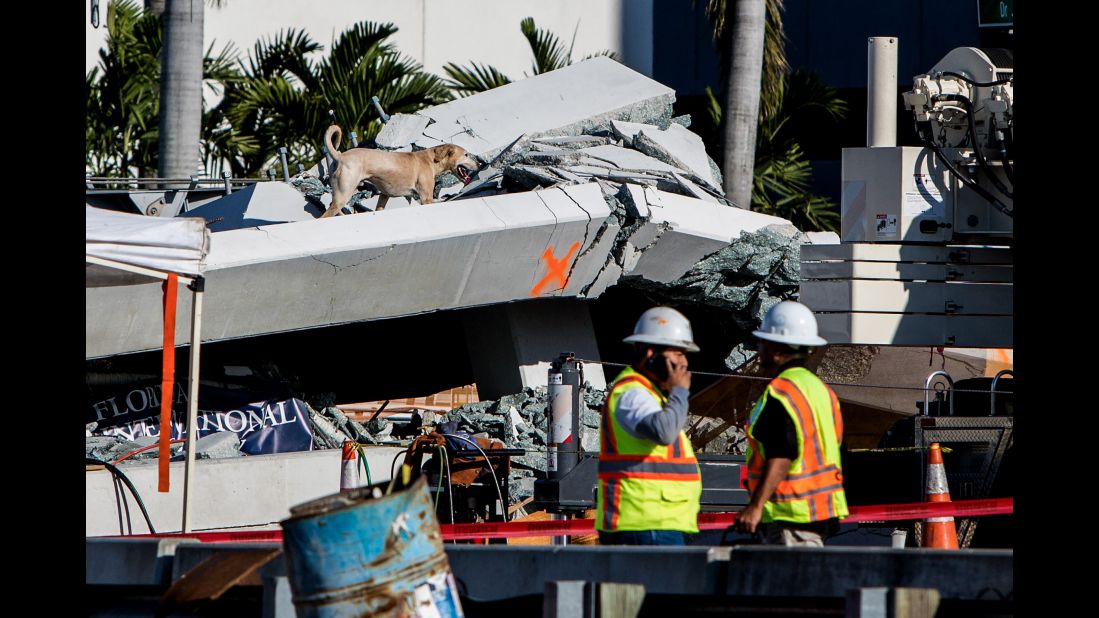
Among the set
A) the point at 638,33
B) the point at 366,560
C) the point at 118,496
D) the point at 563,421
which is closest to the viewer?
the point at 366,560

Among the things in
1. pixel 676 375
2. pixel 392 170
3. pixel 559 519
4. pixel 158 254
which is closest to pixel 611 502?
pixel 676 375

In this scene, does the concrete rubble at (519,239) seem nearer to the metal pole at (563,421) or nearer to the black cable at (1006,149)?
the metal pole at (563,421)

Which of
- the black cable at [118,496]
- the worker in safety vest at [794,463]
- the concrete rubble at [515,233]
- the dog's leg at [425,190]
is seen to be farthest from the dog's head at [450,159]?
the worker in safety vest at [794,463]

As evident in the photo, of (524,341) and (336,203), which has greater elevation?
(336,203)

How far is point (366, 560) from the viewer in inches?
184

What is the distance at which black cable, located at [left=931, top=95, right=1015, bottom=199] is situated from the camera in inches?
363

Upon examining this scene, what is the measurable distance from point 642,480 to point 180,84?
11.9 metres

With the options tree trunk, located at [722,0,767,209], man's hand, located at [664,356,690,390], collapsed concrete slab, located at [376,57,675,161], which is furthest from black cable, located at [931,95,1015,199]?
collapsed concrete slab, located at [376,57,675,161]

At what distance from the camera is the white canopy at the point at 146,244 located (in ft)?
27.9

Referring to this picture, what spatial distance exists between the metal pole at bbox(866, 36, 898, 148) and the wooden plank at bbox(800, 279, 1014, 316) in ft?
3.33

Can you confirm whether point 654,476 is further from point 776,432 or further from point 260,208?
point 260,208

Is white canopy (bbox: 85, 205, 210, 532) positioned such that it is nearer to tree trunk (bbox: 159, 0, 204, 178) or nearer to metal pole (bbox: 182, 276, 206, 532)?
metal pole (bbox: 182, 276, 206, 532)

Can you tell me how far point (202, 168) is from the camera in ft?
74.3

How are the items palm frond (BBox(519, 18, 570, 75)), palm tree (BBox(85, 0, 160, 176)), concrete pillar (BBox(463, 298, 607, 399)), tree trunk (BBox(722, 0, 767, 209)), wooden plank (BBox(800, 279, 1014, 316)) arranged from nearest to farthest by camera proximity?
wooden plank (BBox(800, 279, 1014, 316)) → concrete pillar (BBox(463, 298, 607, 399)) → tree trunk (BBox(722, 0, 767, 209)) → palm tree (BBox(85, 0, 160, 176)) → palm frond (BBox(519, 18, 570, 75))
